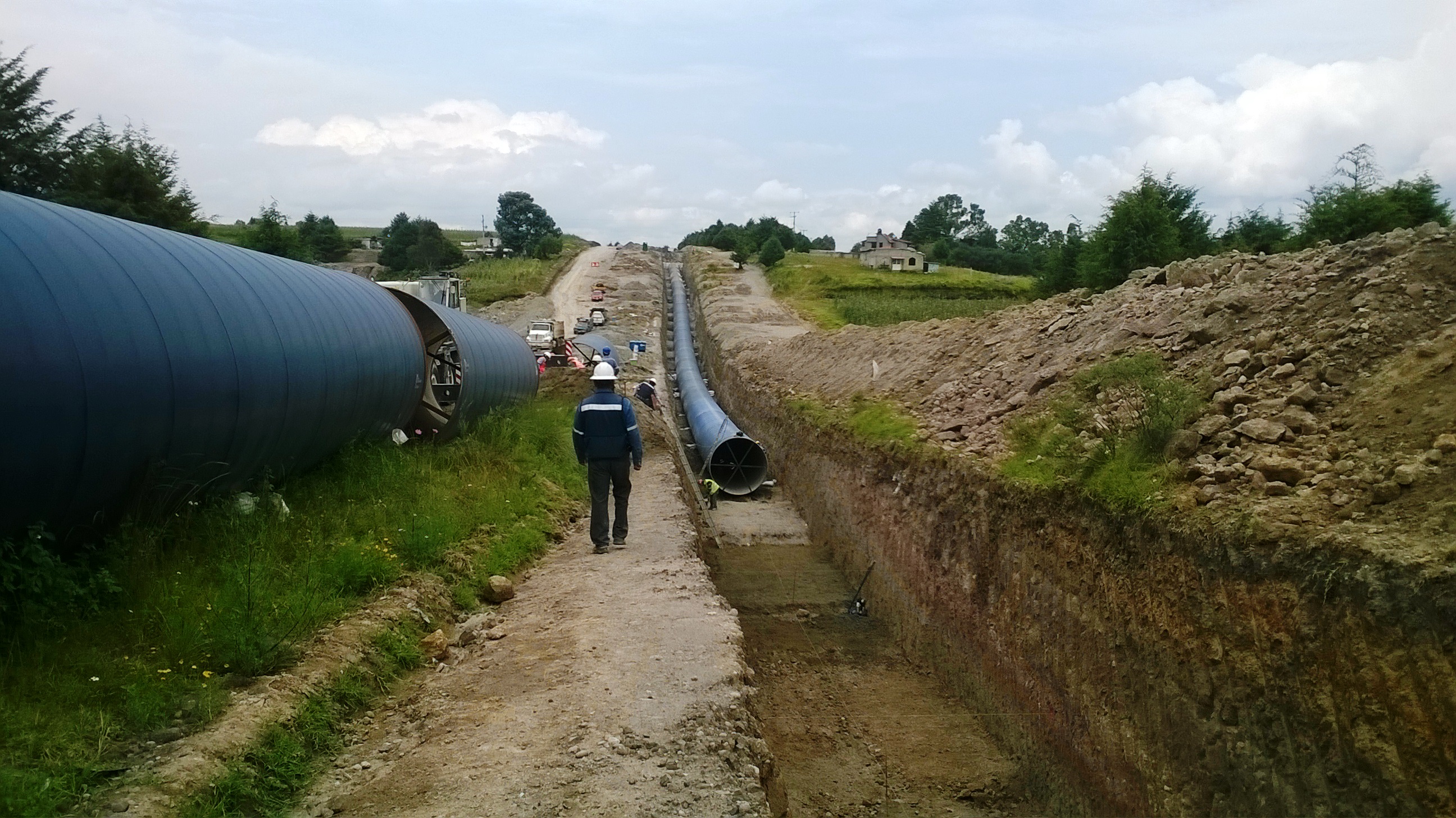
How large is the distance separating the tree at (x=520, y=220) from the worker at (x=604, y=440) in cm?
8990

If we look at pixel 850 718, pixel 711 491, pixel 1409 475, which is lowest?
pixel 850 718

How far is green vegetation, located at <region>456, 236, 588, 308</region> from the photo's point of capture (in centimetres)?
4309

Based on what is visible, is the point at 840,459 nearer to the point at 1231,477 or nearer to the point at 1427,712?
the point at 1231,477

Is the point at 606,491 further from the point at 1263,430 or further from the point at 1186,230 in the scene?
the point at 1186,230

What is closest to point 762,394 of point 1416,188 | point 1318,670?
point 1416,188

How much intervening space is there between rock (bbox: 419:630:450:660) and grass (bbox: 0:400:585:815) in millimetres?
520

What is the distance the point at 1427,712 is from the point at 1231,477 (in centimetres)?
202

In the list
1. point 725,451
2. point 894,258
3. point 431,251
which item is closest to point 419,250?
point 431,251

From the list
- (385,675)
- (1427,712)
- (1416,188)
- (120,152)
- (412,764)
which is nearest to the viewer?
(1427,712)

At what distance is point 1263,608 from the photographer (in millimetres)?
4715

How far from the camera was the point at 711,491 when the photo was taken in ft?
50.5

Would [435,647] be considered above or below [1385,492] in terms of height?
below

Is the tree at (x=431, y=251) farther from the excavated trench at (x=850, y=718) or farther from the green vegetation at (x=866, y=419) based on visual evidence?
the excavated trench at (x=850, y=718)

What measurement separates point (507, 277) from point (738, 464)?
1371 inches
